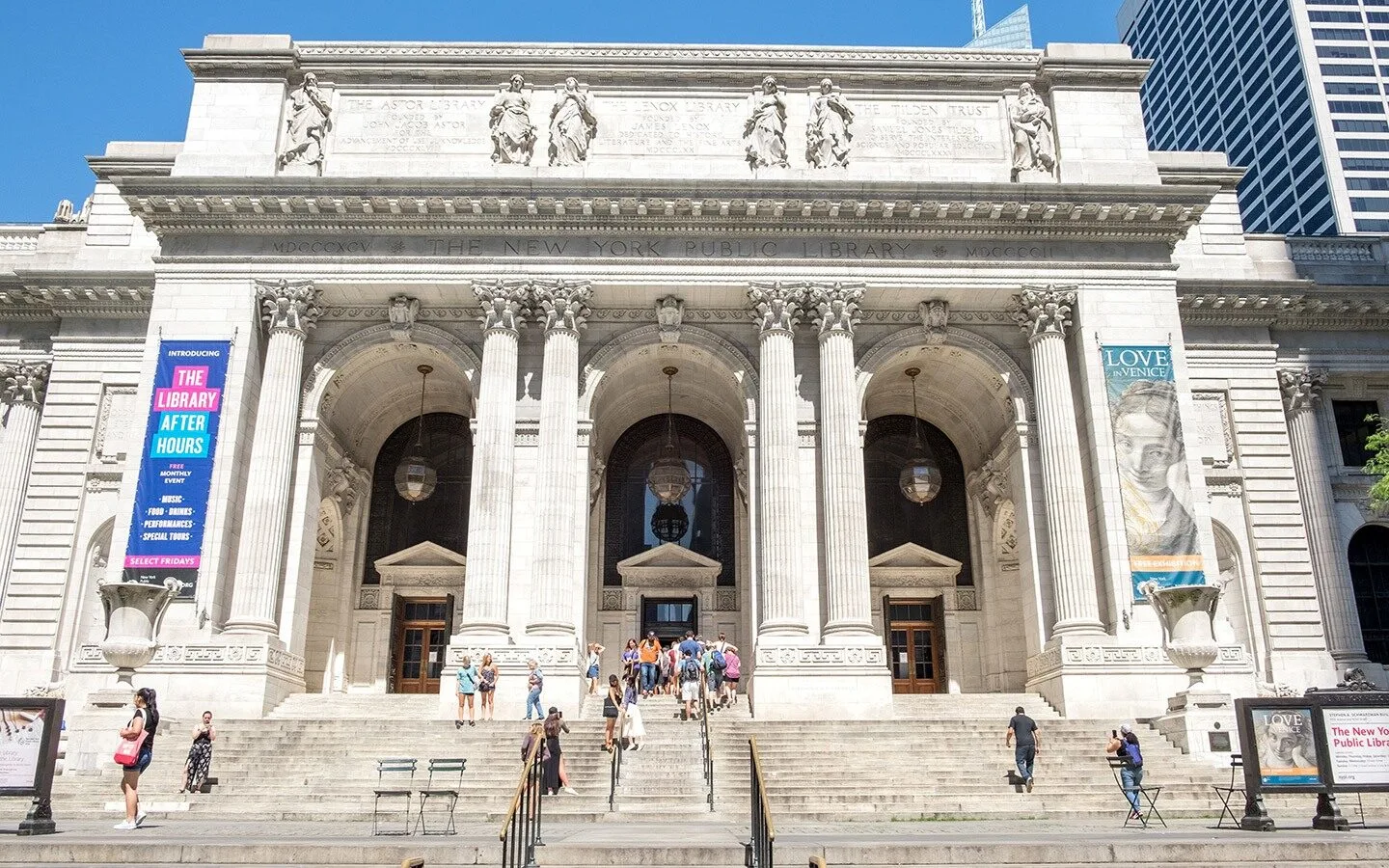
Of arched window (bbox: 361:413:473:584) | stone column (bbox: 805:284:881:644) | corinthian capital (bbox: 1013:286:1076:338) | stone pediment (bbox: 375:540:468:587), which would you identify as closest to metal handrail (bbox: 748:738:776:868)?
stone column (bbox: 805:284:881:644)

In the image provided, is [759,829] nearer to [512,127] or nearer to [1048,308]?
[1048,308]

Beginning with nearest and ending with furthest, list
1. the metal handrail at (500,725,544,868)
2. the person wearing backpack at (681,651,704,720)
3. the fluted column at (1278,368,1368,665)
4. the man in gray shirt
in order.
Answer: the metal handrail at (500,725,544,868) < the man in gray shirt < the person wearing backpack at (681,651,704,720) < the fluted column at (1278,368,1368,665)

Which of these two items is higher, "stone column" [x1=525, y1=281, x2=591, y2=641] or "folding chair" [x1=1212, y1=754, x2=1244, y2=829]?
"stone column" [x1=525, y1=281, x2=591, y2=641]

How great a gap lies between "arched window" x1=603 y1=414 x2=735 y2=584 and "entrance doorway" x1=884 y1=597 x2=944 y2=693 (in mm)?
5565

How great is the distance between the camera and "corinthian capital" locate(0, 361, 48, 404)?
3341 centimetres

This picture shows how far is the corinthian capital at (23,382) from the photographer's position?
33.4 meters

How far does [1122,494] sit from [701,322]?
12191mm

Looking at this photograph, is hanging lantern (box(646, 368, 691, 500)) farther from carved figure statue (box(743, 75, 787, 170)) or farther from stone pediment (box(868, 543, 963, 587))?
carved figure statue (box(743, 75, 787, 170))

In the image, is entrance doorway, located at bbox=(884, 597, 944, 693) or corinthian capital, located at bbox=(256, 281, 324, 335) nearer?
corinthian capital, located at bbox=(256, 281, 324, 335)

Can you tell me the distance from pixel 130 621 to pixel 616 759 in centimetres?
1153

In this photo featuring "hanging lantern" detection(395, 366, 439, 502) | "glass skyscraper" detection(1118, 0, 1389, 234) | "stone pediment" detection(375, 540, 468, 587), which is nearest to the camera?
"hanging lantern" detection(395, 366, 439, 502)

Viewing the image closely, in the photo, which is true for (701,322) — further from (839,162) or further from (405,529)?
(405,529)

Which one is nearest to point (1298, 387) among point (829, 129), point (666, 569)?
point (829, 129)

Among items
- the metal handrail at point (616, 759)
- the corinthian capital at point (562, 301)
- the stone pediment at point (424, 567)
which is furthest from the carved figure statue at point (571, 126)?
the metal handrail at point (616, 759)
